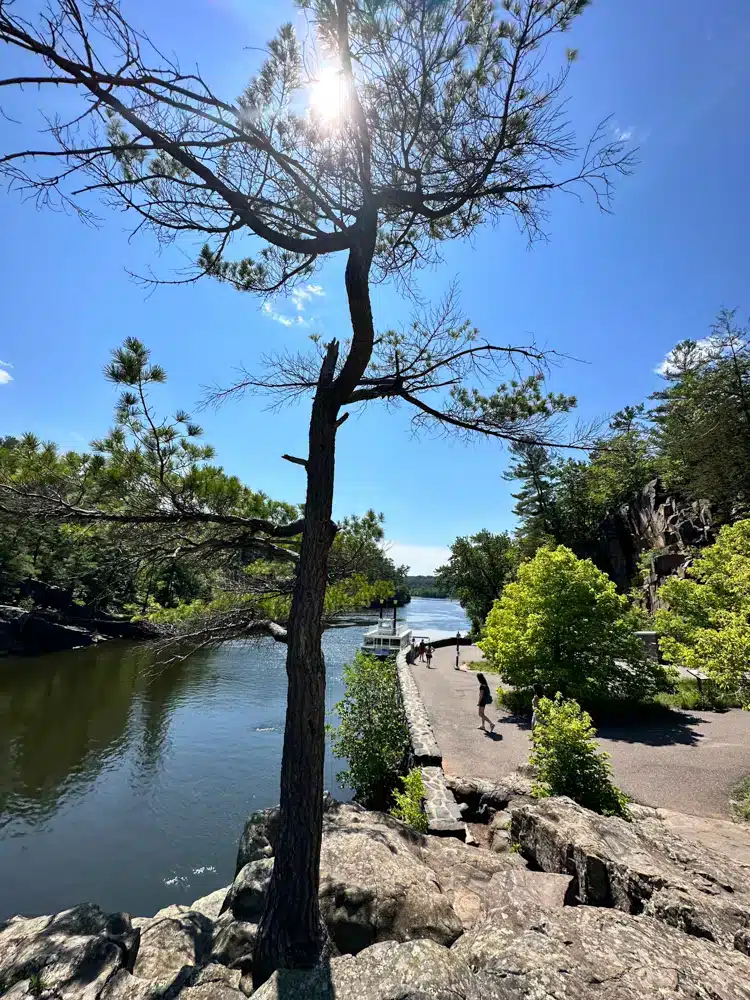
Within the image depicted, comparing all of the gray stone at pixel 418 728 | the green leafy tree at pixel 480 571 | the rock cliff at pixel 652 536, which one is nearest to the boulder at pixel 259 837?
the gray stone at pixel 418 728

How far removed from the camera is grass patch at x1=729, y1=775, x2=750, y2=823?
6470 mm

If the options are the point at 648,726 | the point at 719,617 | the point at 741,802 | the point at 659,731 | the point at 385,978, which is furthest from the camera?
the point at 648,726

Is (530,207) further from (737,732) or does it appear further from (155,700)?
(155,700)

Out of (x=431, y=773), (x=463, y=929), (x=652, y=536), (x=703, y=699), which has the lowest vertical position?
(x=431, y=773)

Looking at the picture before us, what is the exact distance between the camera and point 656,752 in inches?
360

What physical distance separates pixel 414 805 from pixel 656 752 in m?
→ 5.46

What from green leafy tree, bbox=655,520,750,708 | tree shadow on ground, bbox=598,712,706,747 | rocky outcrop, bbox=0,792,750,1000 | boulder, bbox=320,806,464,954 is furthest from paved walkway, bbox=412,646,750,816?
boulder, bbox=320,806,464,954

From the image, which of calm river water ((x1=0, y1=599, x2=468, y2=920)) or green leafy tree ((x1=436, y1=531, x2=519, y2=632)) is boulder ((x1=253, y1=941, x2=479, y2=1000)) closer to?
calm river water ((x1=0, y1=599, x2=468, y2=920))

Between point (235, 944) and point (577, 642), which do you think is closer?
point (235, 944)

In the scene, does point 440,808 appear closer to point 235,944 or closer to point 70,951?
point 235,944

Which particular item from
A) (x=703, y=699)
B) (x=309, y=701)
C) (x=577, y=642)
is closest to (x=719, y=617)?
(x=577, y=642)

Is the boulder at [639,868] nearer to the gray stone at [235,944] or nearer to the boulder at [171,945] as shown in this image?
the gray stone at [235,944]

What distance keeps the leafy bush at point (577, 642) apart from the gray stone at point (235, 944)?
948 centimetres

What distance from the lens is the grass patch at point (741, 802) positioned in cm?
647
